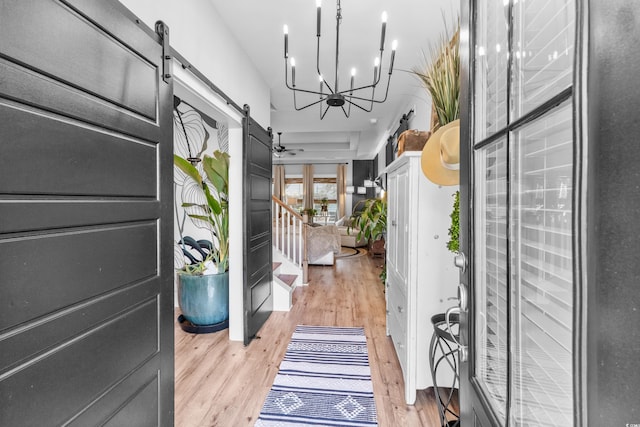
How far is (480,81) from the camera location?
85 cm

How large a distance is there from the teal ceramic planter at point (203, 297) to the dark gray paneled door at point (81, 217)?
63.6 inches

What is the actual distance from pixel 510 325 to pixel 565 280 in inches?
8.4

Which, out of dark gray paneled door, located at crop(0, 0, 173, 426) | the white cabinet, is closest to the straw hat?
the white cabinet

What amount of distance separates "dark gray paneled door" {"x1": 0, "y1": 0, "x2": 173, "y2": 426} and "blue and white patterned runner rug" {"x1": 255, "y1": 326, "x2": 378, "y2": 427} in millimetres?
813

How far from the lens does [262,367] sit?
2479 millimetres

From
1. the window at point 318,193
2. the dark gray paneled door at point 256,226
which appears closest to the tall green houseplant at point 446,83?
the dark gray paneled door at point 256,226

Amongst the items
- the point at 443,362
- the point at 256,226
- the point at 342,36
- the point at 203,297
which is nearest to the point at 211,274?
the point at 203,297

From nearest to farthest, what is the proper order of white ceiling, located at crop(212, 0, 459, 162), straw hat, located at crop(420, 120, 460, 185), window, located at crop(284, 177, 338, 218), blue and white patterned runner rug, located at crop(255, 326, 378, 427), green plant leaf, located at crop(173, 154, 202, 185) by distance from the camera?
straw hat, located at crop(420, 120, 460, 185) < blue and white patterned runner rug, located at crop(255, 326, 378, 427) < white ceiling, located at crop(212, 0, 459, 162) < green plant leaf, located at crop(173, 154, 202, 185) < window, located at crop(284, 177, 338, 218)

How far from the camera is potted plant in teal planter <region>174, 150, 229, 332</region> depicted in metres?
3.03

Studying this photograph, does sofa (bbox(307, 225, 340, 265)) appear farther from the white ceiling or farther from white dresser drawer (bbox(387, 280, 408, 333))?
white dresser drawer (bbox(387, 280, 408, 333))

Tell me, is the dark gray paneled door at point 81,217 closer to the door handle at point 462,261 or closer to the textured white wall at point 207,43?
the textured white wall at point 207,43

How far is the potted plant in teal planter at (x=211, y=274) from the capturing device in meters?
3.03

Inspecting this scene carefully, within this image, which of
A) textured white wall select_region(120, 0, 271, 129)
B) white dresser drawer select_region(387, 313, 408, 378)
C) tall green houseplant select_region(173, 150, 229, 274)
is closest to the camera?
textured white wall select_region(120, 0, 271, 129)

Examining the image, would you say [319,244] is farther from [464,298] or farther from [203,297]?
[464,298]
